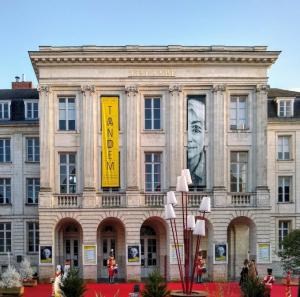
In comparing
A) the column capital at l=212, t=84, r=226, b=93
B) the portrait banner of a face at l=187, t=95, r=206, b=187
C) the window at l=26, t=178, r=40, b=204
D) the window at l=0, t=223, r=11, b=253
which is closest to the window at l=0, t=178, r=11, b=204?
the window at l=26, t=178, r=40, b=204

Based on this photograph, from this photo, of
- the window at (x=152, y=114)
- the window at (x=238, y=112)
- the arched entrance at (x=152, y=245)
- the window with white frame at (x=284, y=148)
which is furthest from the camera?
the window with white frame at (x=284, y=148)

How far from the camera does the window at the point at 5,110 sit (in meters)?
47.5

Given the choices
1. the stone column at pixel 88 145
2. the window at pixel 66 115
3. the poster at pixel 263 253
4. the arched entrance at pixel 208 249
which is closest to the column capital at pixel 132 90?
the stone column at pixel 88 145

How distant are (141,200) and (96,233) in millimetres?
3554

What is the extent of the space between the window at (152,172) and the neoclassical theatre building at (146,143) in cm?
7

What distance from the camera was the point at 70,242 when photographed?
142 ft

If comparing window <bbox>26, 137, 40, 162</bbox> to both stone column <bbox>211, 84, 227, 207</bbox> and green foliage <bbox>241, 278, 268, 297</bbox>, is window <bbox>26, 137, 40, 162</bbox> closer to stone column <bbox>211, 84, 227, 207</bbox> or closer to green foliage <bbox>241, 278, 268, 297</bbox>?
stone column <bbox>211, 84, 227, 207</bbox>

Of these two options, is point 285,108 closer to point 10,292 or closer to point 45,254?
point 45,254

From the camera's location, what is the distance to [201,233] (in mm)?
24641

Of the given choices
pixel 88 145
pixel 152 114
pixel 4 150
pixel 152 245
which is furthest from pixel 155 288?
pixel 4 150

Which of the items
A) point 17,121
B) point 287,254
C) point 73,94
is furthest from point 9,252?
point 287,254

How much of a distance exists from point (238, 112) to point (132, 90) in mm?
7123

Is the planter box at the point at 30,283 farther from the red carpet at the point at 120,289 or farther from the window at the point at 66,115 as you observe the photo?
the window at the point at 66,115

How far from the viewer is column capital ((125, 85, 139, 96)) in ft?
136
